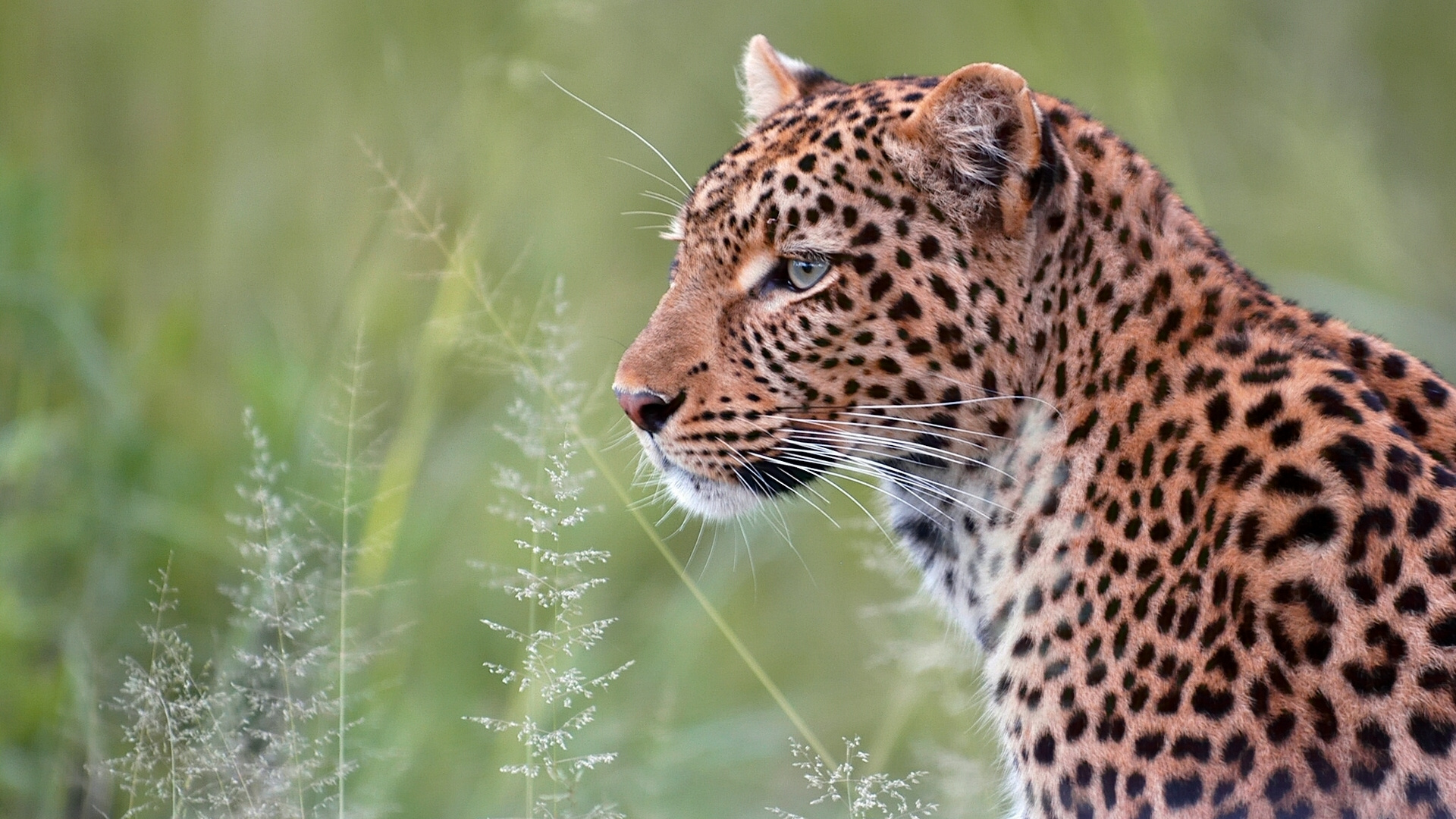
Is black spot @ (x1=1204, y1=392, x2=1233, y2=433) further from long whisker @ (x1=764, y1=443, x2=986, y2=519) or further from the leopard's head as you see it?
long whisker @ (x1=764, y1=443, x2=986, y2=519)

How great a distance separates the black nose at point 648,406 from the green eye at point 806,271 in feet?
1.49

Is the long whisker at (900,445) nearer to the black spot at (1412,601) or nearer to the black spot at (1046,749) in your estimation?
the black spot at (1046,749)

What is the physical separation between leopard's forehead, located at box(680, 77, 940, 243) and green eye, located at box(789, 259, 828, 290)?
135mm

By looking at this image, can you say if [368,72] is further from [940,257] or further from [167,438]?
[940,257]

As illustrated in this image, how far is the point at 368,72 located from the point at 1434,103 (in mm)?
6377

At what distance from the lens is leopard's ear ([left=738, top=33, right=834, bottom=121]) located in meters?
5.09

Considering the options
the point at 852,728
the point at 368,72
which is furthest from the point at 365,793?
the point at 368,72

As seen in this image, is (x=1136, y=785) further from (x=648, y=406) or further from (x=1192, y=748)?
(x=648, y=406)

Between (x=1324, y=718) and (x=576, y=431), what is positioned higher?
(x=576, y=431)

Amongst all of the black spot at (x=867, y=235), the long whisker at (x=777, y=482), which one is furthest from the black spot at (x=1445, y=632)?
the black spot at (x=867, y=235)

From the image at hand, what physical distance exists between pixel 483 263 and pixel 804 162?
3.08m

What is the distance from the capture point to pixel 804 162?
13.8ft

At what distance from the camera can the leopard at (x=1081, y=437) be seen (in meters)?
3.24

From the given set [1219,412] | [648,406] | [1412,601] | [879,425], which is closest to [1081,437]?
[1219,412]
